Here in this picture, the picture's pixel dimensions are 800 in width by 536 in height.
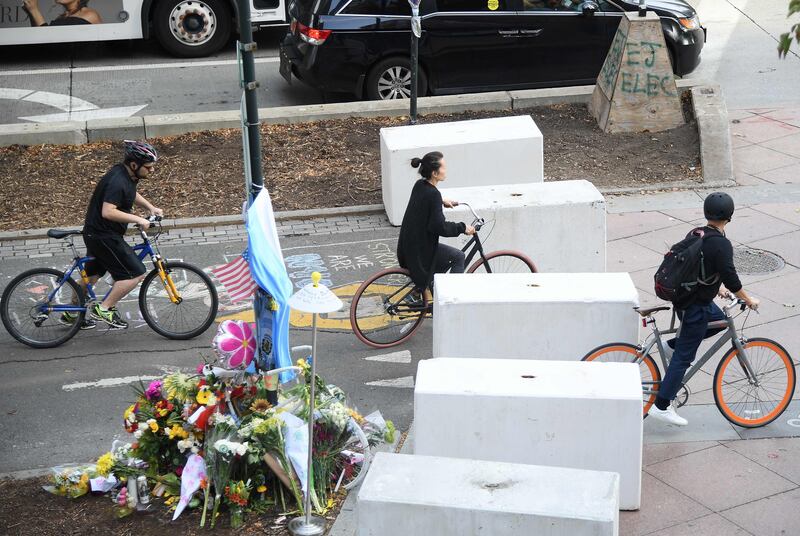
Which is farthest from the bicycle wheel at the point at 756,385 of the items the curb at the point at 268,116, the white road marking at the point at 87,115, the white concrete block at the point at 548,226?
the white road marking at the point at 87,115

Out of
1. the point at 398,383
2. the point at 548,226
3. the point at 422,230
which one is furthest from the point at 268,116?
the point at 398,383

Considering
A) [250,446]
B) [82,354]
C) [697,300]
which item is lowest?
[82,354]

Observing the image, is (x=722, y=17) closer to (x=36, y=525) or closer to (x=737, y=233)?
(x=737, y=233)

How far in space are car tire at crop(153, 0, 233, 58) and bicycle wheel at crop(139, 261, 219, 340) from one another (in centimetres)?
Result: 926

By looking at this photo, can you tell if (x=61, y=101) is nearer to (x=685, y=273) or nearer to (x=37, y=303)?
(x=37, y=303)

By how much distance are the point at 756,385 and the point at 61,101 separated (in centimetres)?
1180

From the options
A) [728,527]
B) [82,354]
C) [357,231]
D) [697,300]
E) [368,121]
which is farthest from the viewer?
[368,121]

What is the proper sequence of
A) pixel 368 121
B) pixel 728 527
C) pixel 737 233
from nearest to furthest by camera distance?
pixel 728 527, pixel 737 233, pixel 368 121

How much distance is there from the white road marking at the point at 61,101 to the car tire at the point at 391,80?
408cm

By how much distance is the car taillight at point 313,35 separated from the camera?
1437 cm

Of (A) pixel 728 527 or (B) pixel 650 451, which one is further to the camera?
(B) pixel 650 451

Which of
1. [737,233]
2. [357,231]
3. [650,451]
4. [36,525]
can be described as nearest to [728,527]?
[650,451]

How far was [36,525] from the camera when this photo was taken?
20.9ft

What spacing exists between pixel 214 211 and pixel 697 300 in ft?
21.7
